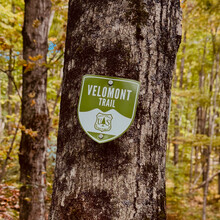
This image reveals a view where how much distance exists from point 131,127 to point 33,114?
289 cm

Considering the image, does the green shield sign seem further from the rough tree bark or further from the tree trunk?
the tree trunk

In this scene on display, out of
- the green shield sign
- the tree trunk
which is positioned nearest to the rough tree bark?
the green shield sign

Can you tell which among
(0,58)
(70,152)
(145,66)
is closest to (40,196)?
(0,58)

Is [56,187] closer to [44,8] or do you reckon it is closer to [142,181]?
[142,181]

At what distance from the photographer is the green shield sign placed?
864mm

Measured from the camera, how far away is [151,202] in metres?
0.88

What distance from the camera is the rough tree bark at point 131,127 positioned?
0.85 metres

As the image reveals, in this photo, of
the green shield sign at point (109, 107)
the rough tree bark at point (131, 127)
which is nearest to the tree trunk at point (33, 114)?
the rough tree bark at point (131, 127)

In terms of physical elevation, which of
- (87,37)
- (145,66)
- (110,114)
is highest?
(87,37)

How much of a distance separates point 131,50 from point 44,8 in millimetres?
3124

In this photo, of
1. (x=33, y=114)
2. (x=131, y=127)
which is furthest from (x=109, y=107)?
(x=33, y=114)

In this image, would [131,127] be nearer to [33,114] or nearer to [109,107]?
[109,107]

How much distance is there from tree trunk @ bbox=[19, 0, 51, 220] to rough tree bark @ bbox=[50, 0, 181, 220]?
2692 mm

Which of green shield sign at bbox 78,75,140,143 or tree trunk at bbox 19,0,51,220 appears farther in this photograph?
tree trunk at bbox 19,0,51,220
